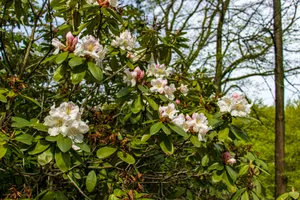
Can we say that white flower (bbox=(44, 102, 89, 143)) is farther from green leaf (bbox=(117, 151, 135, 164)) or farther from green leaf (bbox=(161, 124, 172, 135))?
green leaf (bbox=(161, 124, 172, 135))

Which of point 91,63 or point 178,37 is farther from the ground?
point 178,37

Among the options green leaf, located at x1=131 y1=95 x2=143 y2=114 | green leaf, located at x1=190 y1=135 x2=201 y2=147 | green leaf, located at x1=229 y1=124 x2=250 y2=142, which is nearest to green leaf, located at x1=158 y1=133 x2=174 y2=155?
green leaf, located at x1=190 y1=135 x2=201 y2=147

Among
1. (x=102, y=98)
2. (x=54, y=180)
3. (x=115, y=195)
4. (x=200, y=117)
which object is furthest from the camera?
(x=102, y=98)

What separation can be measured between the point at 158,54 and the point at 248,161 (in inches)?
36.7

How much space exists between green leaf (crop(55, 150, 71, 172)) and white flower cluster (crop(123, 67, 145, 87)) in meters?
0.74

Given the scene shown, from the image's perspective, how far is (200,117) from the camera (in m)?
2.09

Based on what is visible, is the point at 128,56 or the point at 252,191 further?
the point at 128,56

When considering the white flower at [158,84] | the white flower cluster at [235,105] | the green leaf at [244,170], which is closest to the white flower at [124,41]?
the white flower at [158,84]

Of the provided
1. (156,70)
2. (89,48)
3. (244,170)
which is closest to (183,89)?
(156,70)

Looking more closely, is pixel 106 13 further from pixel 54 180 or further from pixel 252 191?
pixel 252 191

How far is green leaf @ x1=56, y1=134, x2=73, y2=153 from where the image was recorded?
153 cm

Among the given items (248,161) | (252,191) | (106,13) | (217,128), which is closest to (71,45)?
(106,13)

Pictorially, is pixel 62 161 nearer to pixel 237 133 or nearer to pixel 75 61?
pixel 75 61

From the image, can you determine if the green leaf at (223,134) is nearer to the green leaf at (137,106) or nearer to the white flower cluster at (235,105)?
the white flower cluster at (235,105)
